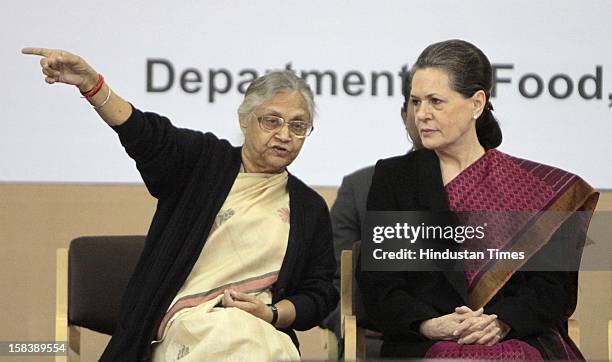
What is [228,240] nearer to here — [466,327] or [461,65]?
[466,327]

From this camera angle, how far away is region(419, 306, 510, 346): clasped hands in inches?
115

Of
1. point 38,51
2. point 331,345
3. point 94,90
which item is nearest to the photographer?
point 38,51

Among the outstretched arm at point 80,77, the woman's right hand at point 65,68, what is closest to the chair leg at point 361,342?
the outstretched arm at point 80,77

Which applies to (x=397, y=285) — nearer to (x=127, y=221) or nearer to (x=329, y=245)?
(x=329, y=245)

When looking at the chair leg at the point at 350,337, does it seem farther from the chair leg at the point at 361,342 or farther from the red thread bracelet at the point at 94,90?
the red thread bracelet at the point at 94,90

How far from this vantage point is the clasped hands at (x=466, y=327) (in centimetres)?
293

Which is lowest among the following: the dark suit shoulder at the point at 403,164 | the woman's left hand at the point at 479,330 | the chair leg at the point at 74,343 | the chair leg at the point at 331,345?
the chair leg at the point at 74,343

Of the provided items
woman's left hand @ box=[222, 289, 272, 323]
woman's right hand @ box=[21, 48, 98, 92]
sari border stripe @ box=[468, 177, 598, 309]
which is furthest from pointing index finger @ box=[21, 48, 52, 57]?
sari border stripe @ box=[468, 177, 598, 309]

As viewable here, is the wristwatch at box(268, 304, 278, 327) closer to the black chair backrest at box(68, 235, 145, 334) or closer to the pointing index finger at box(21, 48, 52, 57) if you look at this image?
the black chair backrest at box(68, 235, 145, 334)

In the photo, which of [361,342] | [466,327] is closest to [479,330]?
[466,327]

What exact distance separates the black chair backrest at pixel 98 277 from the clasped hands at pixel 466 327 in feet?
3.11

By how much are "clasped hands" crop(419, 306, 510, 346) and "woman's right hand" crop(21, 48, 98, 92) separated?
1047mm

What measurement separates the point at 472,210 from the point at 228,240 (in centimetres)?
65

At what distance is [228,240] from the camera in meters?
2.97
